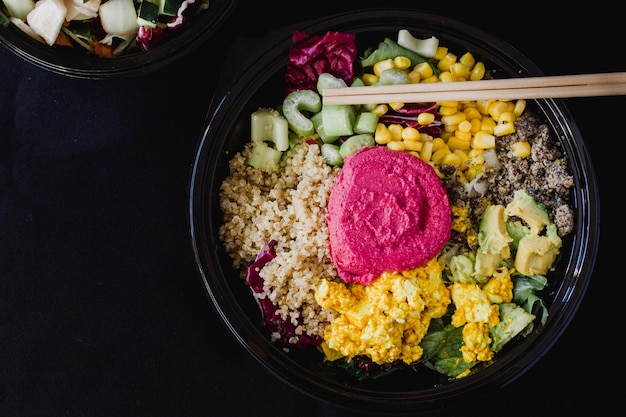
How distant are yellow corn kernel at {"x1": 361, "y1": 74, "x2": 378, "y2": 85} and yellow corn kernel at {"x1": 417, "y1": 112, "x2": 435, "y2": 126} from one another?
24 cm

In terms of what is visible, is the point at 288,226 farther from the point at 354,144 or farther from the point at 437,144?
the point at 437,144

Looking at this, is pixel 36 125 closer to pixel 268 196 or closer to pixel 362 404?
pixel 268 196

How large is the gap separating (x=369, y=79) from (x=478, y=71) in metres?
0.44

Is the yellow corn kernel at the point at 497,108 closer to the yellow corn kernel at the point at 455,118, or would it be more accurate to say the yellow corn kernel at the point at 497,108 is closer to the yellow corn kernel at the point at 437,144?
the yellow corn kernel at the point at 455,118

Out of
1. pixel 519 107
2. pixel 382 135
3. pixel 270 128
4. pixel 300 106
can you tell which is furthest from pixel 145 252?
pixel 519 107

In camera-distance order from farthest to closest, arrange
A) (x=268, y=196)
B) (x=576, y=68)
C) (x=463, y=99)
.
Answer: (x=576, y=68)
(x=268, y=196)
(x=463, y=99)

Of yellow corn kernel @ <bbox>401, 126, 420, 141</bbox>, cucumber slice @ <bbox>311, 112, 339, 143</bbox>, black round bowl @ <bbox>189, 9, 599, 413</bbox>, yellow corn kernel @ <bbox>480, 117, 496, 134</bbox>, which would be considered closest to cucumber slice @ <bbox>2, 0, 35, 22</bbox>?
black round bowl @ <bbox>189, 9, 599, 413</bbox>

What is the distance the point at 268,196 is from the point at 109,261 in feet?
2.69

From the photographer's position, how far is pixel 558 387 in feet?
9.35

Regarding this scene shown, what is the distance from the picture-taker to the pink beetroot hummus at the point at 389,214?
7.99 ft

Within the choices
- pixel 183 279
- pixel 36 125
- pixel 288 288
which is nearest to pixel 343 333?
pixel 288 288

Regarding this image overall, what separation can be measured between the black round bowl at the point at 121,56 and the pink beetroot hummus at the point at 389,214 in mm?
784

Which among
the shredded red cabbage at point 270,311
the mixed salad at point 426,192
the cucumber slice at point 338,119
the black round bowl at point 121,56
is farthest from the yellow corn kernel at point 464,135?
the black round bowl at point 121,56

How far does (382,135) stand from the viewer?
2.56m
